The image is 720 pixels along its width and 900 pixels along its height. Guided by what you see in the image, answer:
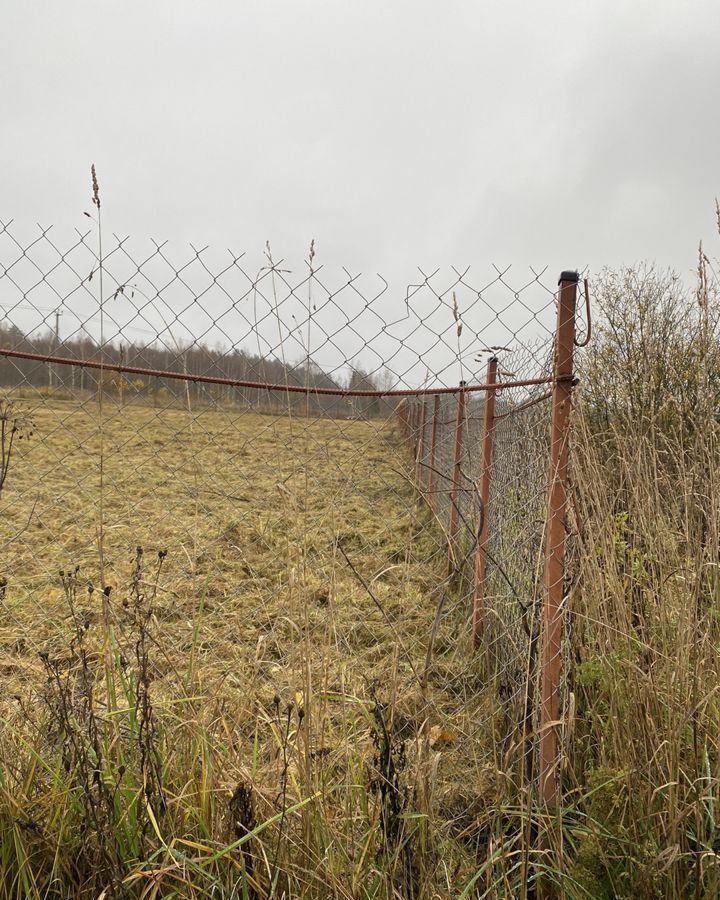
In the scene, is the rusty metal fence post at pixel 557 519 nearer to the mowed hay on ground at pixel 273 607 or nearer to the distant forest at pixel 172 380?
the mowed hay on ground at pixel 273 607

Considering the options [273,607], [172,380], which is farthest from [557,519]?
[273,607]

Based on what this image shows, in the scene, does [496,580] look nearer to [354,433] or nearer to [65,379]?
[354,433]

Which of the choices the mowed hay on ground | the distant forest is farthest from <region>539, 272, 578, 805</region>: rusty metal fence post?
the distant forest

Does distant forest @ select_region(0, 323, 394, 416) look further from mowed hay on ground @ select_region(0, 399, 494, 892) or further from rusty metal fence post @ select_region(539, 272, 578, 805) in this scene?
rusty metal fence post @ select_region(539, 272, 578, 805)

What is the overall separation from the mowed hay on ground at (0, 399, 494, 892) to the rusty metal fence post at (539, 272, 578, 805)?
0.98ft

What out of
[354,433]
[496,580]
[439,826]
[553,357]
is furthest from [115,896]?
[496,580]

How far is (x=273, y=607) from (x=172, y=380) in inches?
103

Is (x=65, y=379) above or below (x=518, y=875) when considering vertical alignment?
above

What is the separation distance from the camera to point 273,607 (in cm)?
436

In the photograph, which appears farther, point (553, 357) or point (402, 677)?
point (402, 677)

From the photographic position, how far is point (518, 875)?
1470 mm

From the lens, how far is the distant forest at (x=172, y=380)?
6.42 feet

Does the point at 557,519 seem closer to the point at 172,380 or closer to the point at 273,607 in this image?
the point at 172,380

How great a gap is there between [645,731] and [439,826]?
0.63 meters
